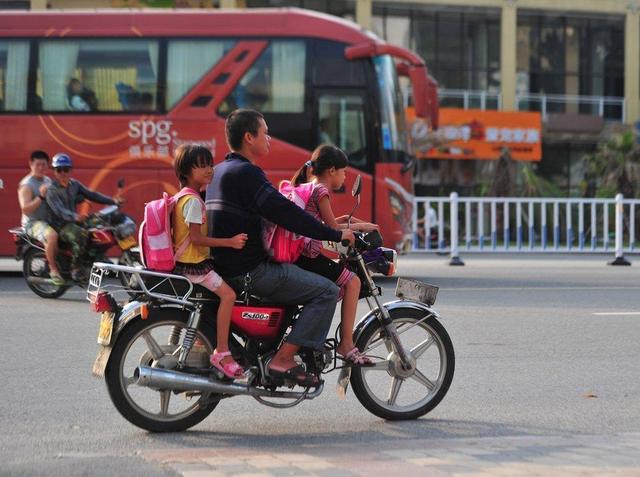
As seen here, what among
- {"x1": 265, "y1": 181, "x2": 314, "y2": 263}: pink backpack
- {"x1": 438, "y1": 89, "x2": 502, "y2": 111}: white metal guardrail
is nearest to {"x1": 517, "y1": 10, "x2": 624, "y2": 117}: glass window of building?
{"x1": 438, "y1": 89, "x2": 502, "y2": 111}: white metal guardrail

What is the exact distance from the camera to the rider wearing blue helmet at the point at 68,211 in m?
12.9

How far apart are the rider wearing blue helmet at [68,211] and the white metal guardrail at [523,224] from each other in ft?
30.9

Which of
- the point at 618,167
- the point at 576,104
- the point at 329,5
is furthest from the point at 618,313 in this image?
the point at 576,104

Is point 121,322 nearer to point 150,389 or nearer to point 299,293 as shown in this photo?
point 150,389

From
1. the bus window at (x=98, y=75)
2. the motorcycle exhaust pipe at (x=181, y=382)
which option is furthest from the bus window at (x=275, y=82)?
the motorcycle exhaust pipe at (x=181, y=382)

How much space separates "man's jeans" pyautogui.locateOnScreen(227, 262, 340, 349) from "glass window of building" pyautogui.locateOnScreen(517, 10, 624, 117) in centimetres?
3667

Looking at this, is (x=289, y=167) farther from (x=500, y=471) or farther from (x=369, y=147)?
(x=500, y=471)

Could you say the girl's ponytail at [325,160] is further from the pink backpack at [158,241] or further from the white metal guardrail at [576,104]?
the white metal guardrail at [576,104]

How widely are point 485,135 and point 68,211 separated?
26.8 meters

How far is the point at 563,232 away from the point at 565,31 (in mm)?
21453

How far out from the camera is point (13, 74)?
695 inches

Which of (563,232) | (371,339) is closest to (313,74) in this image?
(563,232)

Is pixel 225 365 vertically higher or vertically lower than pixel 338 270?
lower

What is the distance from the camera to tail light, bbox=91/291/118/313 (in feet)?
19.4
